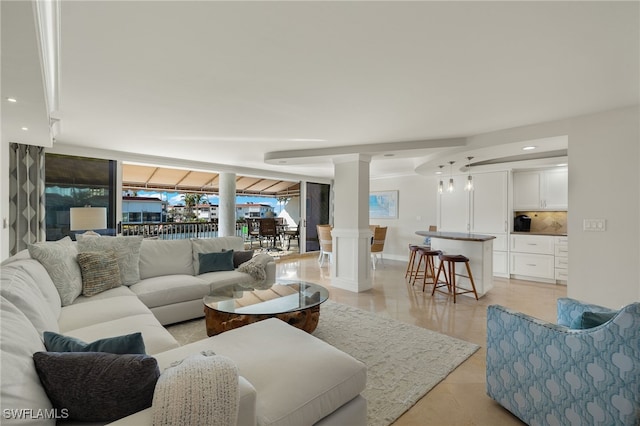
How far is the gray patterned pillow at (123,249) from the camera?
3080mm

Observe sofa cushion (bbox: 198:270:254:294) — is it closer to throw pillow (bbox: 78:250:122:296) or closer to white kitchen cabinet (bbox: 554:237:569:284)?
throw pillow (bbox: 78:250:122:296)

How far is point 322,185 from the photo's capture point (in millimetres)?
8617

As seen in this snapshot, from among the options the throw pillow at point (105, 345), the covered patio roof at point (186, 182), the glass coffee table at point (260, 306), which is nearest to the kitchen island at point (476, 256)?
the glass coffee table at point (260, 306)

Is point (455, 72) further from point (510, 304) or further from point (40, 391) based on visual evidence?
point (510, 304)

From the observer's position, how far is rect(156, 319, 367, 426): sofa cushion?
3.96 feet

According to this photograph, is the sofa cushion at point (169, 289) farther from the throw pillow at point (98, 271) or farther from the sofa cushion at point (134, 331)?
the sofa cushion at point (134, 331)

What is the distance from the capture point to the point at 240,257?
13.2 ft

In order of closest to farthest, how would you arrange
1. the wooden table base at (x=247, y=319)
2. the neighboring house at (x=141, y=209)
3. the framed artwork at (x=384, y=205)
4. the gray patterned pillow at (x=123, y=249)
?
the wooden table base at (x=247, y=319)
the gray patterned pillow at (x=123, y=249)
the neighboring house at (x=141, y=209)
the framed artwork at (x=384, y=205)

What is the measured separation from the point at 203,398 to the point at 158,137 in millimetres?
3868

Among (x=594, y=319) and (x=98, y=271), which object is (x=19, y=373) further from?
(x=594, y=319)

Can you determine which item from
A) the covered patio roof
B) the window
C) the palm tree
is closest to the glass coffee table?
the window

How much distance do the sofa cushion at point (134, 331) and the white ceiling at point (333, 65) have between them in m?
1.65

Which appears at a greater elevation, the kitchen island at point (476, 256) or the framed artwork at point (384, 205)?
the framed artwork at point (384, 205)

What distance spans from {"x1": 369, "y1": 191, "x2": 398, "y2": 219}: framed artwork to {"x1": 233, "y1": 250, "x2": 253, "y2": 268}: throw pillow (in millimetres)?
4678
